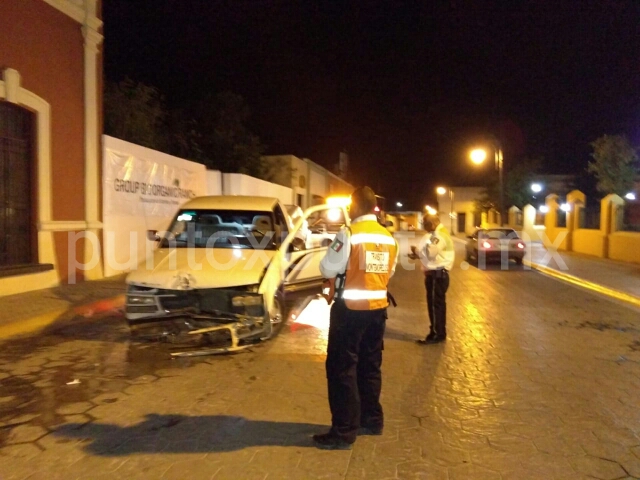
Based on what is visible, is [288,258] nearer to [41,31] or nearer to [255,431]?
[255,431]

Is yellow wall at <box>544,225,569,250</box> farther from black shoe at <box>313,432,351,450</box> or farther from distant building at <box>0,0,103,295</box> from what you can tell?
black shoe at <box>313,432,351,450</box>

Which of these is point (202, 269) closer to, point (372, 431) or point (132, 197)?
point (372, 431)

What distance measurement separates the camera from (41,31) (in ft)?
36.8

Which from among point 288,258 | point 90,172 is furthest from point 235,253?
point 90,172

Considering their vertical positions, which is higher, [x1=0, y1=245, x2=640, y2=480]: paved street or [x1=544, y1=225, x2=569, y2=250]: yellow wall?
[x1=544, y1=225, x2=569, y2=250]: yellow wall

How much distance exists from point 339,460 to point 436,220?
4.34 m

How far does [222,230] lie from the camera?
8969 mm

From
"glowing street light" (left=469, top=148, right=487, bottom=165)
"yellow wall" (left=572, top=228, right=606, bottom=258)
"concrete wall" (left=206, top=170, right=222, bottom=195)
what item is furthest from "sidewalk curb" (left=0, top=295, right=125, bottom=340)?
"yellow wall" (left=572, top=228, right=606, bottom=258)

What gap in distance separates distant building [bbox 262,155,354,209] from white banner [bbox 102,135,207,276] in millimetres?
12907

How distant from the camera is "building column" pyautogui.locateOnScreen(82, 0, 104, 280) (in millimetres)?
12602

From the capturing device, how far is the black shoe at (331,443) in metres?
4.44

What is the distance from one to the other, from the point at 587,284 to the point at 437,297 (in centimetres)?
878

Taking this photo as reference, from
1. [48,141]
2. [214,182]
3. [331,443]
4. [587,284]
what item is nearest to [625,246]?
[587,284]

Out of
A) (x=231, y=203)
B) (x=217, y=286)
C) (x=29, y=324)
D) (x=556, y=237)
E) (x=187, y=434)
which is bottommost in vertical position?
(x=187, y=434)
